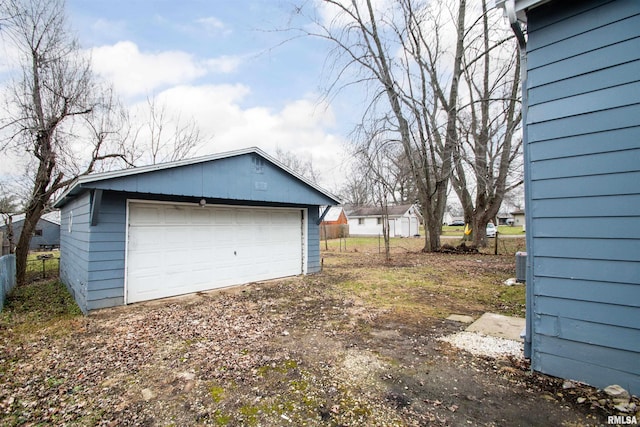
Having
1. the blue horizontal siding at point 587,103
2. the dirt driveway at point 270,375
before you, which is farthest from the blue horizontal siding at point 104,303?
the blue horizontal siding at point 587,103

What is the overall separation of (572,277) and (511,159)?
32.5ft

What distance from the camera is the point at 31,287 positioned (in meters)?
8.80

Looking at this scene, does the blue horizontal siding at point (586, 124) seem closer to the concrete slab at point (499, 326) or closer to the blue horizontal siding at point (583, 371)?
the blue horizontal siding at point (583, 371)

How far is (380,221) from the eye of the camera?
2905 cm

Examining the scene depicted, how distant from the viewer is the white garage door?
6102mm

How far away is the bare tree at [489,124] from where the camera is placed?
A: 10.8 metres

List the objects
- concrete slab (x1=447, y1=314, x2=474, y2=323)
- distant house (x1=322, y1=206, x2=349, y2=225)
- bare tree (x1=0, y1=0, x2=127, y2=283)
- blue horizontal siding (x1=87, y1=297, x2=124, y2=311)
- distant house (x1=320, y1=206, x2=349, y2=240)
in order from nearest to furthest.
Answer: concrete slab (x1=447, y1=314, x2=474, y2=323) → blue horizontal siding (x1=87, y1=297, x2=124, y2=311) → bare tree (x1=0, y1=0, x2=127, y2=283) → distant house (x1=320, y1=206, x2=349, y2=240) → distant house (x1=322, y1=206, x2=349, y2=225)

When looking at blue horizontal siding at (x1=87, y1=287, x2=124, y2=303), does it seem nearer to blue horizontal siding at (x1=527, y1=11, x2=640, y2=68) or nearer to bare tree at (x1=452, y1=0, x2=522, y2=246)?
blue horizontal siding at (x1=527, y1=11, x2=640, y2=68)

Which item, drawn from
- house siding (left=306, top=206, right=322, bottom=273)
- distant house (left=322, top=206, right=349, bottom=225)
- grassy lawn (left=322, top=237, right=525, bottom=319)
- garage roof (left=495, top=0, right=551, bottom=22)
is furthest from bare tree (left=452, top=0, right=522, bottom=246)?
distant house (left=322, top=206, right=349, bottom=225)

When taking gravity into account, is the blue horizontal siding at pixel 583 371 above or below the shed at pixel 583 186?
below

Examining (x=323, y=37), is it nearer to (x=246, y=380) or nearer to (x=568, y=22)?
(x=568, y=22)

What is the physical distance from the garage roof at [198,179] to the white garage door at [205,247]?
2.00ft

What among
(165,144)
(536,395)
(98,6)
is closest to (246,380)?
(536,395)

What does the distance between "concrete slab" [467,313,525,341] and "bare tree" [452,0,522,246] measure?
6729 mm
